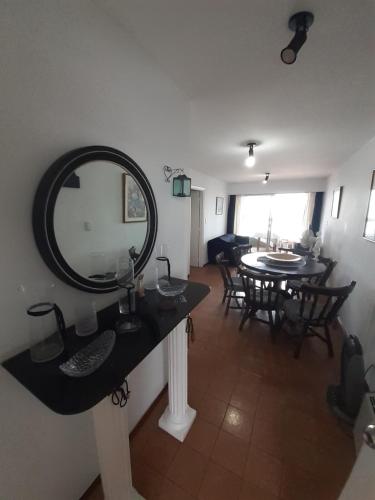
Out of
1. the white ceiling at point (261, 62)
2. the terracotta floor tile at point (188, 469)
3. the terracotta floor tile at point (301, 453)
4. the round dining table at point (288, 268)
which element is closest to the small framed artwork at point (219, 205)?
the round dining table at point (288, 268)

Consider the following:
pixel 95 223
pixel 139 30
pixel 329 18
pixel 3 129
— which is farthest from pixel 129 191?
pixel 329 18

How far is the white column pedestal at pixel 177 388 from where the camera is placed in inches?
48.5

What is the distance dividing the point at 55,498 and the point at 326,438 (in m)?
1.57

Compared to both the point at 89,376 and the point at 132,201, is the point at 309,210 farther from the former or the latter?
the point at 89,376

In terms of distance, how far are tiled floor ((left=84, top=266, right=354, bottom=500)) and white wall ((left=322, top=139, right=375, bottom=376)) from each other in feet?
1.57

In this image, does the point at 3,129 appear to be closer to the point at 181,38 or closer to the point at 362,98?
the point at 181,38

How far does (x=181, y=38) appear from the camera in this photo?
38.0 inches

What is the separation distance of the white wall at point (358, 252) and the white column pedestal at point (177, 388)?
152cm

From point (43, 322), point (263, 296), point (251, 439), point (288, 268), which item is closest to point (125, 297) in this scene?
point (43, 322)

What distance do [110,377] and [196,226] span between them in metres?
4.43

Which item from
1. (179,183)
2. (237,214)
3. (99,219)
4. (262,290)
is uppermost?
(179,183)

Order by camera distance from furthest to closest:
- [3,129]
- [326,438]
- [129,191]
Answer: [326,438] → [129,191] → [3,129]

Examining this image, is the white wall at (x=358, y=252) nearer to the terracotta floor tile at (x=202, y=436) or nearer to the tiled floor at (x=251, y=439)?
the tiled floor at (x=251, y=439)

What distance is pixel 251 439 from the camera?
49.9 inches
